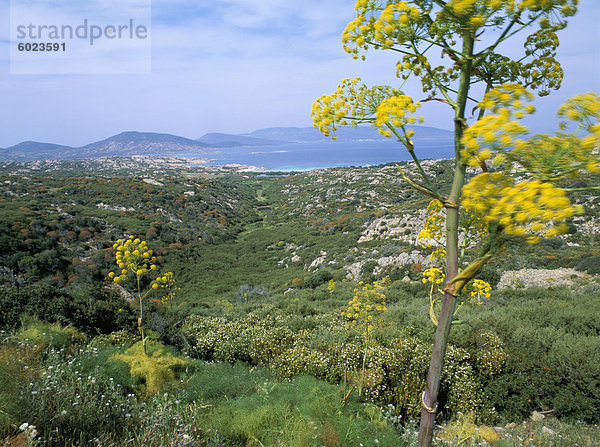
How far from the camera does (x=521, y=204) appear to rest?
1.18 m

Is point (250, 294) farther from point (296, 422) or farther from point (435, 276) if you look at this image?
point (435, 276)

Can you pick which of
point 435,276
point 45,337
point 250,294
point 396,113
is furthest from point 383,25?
point 250,294

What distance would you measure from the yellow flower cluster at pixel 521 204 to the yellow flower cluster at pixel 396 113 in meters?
0.43

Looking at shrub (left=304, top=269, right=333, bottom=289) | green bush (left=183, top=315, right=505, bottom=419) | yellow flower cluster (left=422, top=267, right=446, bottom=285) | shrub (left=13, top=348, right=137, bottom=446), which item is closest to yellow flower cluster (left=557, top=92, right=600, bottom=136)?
yellow flower cluster (left=422, top=267, right=446, bottom=285)

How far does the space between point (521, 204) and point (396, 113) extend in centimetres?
67

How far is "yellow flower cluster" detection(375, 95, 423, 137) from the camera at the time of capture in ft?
4.82

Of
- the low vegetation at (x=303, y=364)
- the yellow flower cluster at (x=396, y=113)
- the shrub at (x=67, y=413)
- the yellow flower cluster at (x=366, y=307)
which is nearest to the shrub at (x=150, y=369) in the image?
the low vegetation at (x=303, y=364)

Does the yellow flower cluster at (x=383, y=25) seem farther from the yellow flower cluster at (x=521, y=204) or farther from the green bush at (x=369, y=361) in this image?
the green bush at (x=369, y=361)

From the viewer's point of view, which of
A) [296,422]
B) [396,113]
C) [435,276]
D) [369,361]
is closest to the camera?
[396,113]

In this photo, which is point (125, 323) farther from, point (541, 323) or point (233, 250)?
point (233, 250)

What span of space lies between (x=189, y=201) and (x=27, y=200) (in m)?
18.5

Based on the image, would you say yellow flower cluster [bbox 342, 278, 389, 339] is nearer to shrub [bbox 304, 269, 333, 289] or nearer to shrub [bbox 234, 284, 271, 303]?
shrub [bbox 234, 284, 271, 303]

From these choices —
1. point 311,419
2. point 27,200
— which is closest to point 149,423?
point 311,419

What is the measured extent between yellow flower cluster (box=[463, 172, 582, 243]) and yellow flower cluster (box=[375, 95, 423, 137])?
434 millimetres
